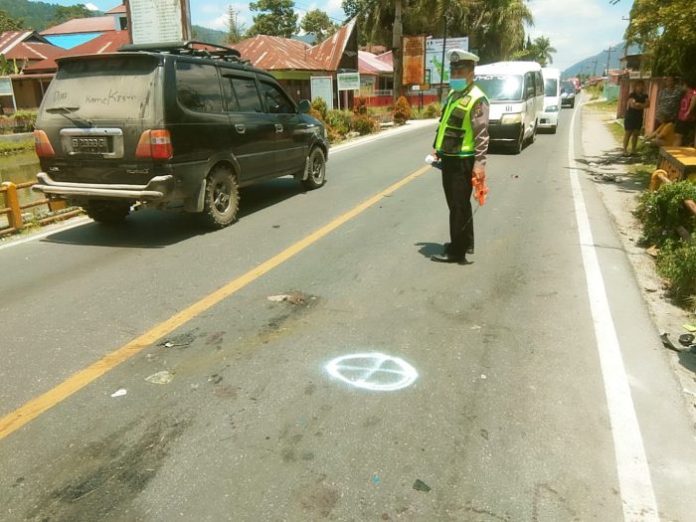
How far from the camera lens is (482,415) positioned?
3.22 metres

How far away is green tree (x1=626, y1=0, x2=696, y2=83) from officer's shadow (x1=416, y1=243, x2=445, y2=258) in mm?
6018

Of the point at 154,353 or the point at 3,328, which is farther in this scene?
the point at 3,328

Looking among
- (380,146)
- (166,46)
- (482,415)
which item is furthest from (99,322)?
(380,146)

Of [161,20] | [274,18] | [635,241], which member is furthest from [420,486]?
[274,18]

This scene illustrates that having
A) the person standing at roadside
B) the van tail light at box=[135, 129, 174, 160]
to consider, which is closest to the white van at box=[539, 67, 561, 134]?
the person standing at roadside

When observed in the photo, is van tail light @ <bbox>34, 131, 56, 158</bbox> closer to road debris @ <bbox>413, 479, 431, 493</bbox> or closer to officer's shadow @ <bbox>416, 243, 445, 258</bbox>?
officer's shadow @ <bbox>416, 243, 445, 258</bbox>

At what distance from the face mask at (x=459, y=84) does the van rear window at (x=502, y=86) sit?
33.9 feet

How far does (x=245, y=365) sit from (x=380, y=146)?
1462cm

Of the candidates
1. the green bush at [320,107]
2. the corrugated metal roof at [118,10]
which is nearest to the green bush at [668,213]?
the green bush at [320,107]

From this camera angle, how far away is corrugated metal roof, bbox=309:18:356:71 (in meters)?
38.0

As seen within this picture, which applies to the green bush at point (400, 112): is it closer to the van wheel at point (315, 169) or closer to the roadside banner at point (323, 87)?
the roadside banner at point (323, 87)

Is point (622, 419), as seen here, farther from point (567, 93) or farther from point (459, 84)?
point (567, 93)

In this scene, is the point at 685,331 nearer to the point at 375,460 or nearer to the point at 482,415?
the point at 482,415

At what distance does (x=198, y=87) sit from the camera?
22.2 feet
